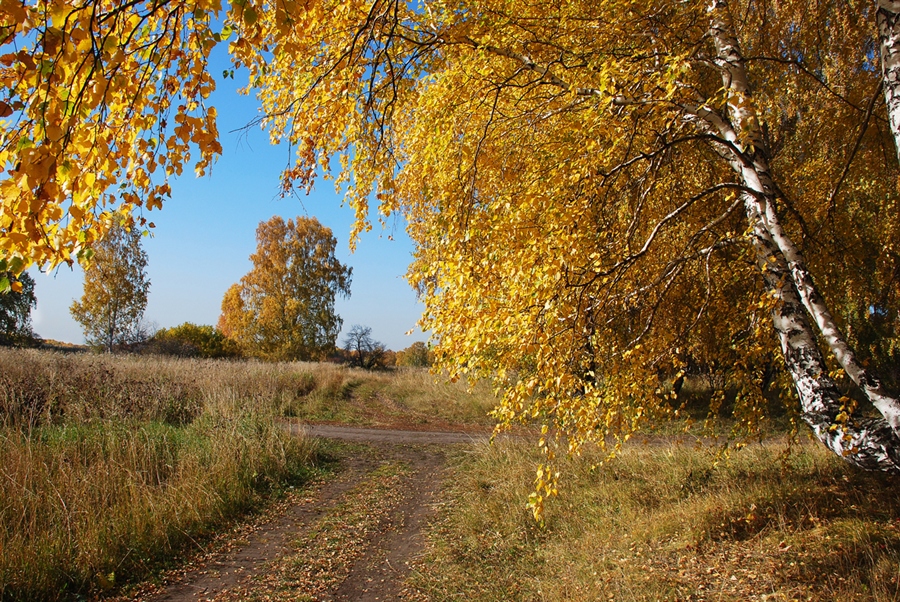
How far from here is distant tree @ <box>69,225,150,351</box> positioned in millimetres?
23797

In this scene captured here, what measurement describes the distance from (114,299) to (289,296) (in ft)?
27.4

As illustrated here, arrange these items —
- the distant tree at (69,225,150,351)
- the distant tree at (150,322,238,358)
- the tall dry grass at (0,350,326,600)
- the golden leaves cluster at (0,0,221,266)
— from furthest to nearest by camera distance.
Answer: the distant tree at (150,322,238,358) → the distant tree at (69,225,150,351) → the tall dry grass at (0,350,326,600) → the golden leaves cluster at (0,0,221,266)

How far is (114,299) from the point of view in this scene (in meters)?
24.2

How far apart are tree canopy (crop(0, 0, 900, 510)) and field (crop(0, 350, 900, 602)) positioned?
3.44 feet

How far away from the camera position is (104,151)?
2.01 m

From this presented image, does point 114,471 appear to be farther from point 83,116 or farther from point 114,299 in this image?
point 114,299

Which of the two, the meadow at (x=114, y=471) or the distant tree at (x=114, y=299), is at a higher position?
the distant tree at (x=114, y=299)

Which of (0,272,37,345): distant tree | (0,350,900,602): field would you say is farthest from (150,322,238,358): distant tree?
(0,350,900,602): field

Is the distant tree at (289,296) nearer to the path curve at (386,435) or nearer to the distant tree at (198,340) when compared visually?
the distant tree at (198,340)

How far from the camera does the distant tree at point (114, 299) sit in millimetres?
23797

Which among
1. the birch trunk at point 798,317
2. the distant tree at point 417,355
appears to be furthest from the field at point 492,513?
the distant tree at point 417,355

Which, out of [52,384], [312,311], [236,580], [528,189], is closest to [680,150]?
[528,189]

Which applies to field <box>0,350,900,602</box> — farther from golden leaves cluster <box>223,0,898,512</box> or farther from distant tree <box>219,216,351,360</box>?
distant tree <box>219,216,351,360</box>

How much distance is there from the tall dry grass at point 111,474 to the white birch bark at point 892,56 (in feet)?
22.0
